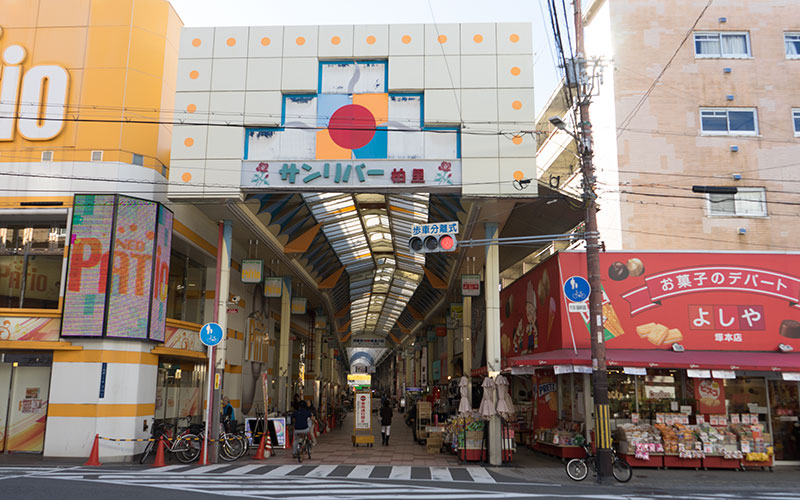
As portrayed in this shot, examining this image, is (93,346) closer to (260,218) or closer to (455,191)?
(260,218)

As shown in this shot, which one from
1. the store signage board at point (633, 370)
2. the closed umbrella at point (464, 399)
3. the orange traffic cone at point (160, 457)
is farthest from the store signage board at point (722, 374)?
the orange traffic cone at point (160, 457)

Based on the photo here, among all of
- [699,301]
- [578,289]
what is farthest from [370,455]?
[699,301]

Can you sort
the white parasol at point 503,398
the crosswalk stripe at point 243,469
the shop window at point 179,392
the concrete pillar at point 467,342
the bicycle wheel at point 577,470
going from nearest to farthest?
the bicycle wheel at point 577,470 < the crosswalk stripe at point 243,469 < the white parasol at point 503,398 < the shop window at point 179,392 < the concrete pillar at point 467,342

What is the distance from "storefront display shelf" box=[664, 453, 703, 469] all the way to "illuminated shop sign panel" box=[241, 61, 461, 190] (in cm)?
920

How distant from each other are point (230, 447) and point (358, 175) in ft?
27.8

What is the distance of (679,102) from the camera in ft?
79.3

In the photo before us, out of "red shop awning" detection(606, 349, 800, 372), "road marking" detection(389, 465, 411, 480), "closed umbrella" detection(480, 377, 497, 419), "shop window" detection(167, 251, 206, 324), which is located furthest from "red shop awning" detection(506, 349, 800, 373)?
"shop window" detection(167, 251, 206, 324)

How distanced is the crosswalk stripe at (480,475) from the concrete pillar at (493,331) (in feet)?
2.93

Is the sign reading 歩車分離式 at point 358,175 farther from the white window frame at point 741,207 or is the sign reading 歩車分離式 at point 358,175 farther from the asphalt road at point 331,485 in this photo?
the white window frame at point 741,207

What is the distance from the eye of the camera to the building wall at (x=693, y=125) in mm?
23516

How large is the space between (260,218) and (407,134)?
585 cm

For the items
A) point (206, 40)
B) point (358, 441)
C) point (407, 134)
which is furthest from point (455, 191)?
A: point (358, 441)

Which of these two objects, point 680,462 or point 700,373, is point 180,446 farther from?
point 700,373

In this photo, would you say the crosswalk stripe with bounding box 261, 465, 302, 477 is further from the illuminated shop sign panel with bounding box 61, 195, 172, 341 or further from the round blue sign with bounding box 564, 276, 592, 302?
the round blue sign with bounding box 564, 276, 592, 302
